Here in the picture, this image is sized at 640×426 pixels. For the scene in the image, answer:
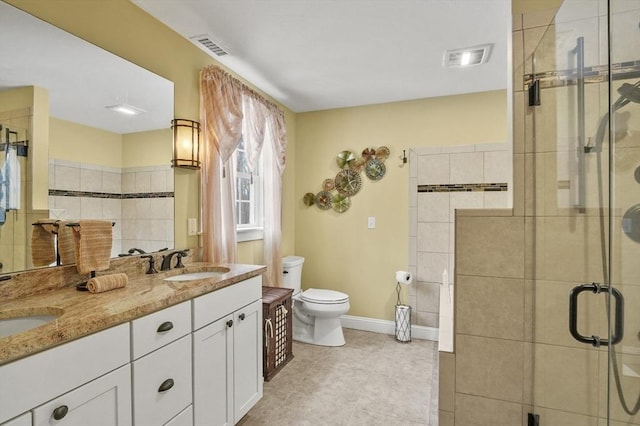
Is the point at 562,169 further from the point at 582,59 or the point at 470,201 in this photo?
the point at 470,201

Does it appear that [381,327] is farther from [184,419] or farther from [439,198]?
[184,419]

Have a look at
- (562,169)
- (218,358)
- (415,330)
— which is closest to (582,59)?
(562,169)

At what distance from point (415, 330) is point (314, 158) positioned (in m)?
2.20

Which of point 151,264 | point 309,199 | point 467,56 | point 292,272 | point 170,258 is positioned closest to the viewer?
point 151,264

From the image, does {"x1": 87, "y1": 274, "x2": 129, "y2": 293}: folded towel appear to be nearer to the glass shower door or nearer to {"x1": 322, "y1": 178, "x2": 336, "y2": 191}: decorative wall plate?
the glass shower door

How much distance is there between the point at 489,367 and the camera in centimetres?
143

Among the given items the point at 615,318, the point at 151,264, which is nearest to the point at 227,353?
the point at 151,264

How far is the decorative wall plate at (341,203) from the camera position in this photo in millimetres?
3561

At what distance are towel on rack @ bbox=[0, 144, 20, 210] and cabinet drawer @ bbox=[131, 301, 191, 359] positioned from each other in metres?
0.74

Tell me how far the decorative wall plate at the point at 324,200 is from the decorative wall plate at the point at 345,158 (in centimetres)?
36

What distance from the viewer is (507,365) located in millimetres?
1405

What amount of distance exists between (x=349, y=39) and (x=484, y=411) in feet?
7.54

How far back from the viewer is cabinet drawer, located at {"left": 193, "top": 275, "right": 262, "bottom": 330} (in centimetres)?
152

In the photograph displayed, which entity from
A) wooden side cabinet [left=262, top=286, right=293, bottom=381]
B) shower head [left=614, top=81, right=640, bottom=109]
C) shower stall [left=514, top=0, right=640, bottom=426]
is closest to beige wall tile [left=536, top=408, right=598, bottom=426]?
shower stall [left=514, top=0, right=640, bottom=426]
